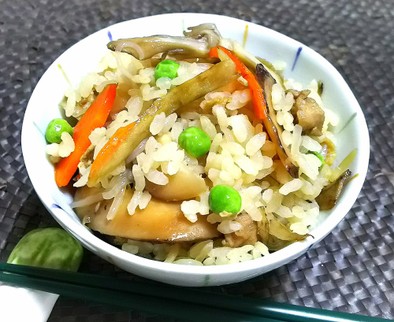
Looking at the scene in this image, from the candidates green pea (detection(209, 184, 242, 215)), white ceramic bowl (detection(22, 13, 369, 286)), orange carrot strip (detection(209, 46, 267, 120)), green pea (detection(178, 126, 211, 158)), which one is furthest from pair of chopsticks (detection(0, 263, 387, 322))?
orange carrot strip (detection(209, 46, 267, 120))

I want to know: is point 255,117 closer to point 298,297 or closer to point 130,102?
point 130,102

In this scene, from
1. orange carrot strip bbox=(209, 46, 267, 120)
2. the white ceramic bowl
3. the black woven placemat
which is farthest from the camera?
the black woven placemat

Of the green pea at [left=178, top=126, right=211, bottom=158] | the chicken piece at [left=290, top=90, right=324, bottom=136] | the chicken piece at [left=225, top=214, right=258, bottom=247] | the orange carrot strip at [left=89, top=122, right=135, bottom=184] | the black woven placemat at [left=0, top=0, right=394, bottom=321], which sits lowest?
the black woven placemat at [left=0, top=0, right=394, bottom=321]

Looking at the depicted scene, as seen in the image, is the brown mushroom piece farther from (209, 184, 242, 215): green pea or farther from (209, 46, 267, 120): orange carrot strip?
(209, 184, 242, 215): green pea

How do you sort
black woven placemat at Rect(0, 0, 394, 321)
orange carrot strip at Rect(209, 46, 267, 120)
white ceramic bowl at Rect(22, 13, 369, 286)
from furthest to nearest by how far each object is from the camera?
black woven placemat at Rect(0, 0, 394, 321), orange carrot strip at Rect(209, 46, 267, 120), white ceramic bowl at Rect(22, 13, 369, 286)

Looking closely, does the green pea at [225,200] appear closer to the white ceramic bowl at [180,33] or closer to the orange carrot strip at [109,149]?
the white ceramic bowl at [180,33]

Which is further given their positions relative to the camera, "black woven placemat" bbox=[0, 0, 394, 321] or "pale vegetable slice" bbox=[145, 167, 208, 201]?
"black woven placemat" bbox=[0, 0, 394, 321]

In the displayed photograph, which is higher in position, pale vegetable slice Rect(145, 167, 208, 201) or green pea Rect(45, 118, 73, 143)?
green pea Rect(45, 118, 73, 143)
